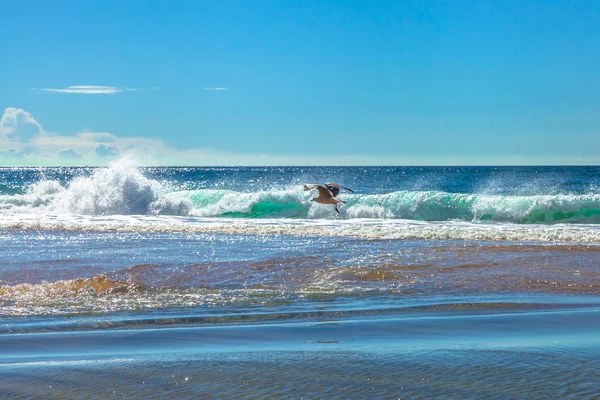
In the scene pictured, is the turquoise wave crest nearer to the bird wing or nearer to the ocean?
the ocean

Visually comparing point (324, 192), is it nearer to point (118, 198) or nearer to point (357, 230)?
point (357, 230)

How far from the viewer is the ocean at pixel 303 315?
17.9ft

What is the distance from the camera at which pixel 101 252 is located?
14.5 metres

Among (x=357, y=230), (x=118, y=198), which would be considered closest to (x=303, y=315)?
(x=357, y=230)

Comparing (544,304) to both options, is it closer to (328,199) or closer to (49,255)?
(328,199)

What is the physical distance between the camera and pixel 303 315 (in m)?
8.10

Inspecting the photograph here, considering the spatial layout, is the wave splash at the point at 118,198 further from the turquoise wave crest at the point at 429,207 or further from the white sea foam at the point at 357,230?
the white sea foam at the point at 357,230

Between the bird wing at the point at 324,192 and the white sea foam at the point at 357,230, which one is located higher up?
the bird wing at the point at 324,192

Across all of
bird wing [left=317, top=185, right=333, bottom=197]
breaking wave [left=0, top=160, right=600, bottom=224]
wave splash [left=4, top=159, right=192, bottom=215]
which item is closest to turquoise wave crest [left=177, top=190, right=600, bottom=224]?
breaking wave [left=0, top=160, right=600, bottom=224]

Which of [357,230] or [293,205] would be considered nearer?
[357,230]

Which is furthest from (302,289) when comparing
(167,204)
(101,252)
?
(167,204)

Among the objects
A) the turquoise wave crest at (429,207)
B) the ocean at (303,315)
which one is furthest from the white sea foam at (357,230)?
the turquoise wave crest at (429,207)

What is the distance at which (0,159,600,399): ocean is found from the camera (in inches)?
214

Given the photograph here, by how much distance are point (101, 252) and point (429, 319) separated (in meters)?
8.55
